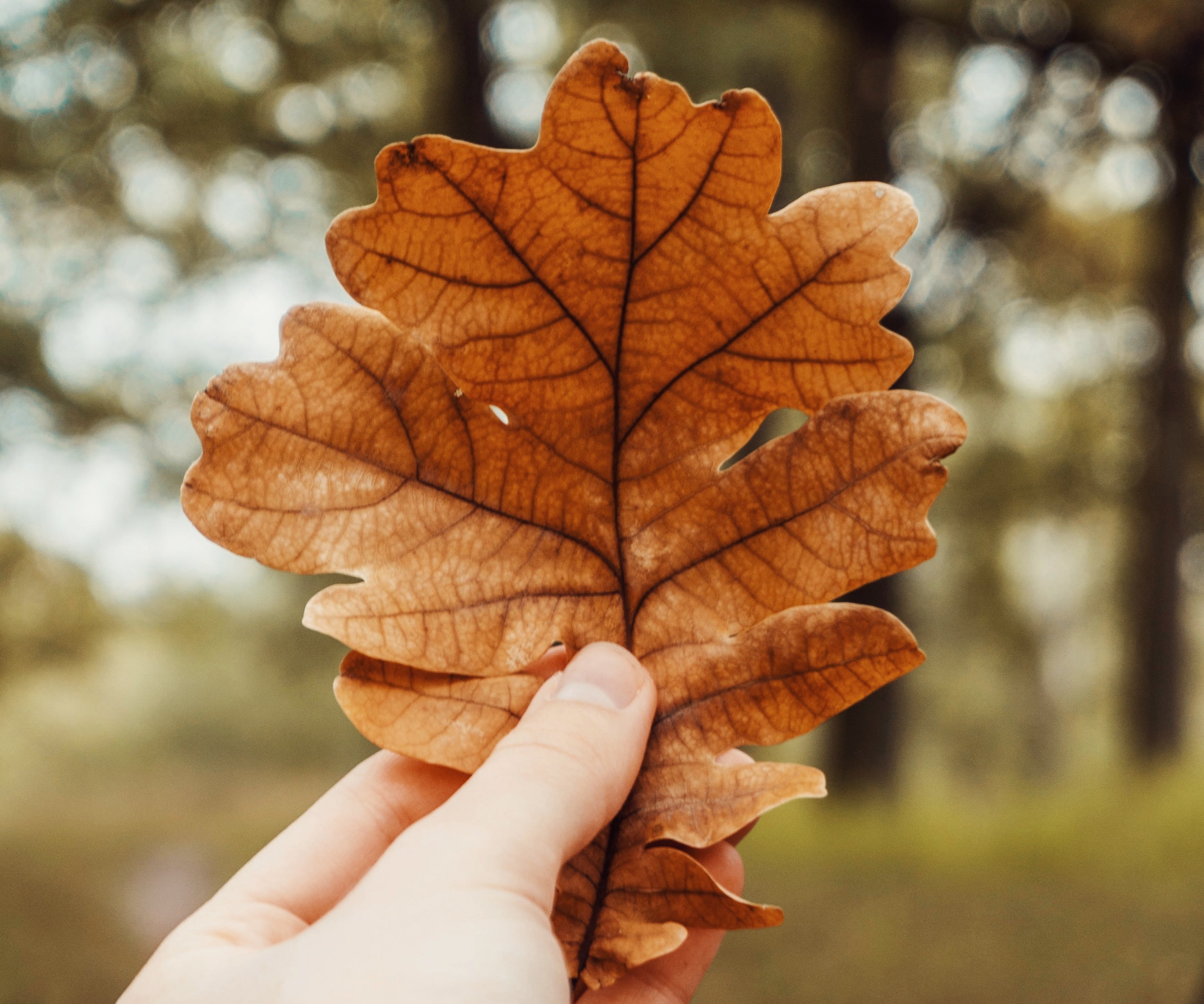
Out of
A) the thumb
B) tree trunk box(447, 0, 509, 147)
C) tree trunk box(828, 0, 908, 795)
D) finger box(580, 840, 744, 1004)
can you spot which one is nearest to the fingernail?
the thumb

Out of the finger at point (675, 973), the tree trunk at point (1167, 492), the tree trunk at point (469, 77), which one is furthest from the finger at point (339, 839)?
the tree trunk at point (1167, 492)

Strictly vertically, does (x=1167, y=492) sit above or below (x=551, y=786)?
above

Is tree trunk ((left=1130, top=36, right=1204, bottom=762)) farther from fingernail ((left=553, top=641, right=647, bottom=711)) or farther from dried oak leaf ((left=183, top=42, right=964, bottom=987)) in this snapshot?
fingernail ((left=553, top=641, right=647, bottom=711))

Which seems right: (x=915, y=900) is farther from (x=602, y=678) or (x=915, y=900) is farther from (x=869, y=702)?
(x=602, y=678)

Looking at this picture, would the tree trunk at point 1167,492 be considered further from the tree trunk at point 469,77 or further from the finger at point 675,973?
the finger at point 675,973

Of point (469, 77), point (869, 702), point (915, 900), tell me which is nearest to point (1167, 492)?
point (869, 702)

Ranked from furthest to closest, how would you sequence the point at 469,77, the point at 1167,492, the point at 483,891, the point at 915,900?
1. the point at 1167,492
2. the point at 469,77
3. the point at 915,900
4. the point at 483,891

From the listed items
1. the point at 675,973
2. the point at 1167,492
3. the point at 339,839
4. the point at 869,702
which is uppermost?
the point at 1167,492

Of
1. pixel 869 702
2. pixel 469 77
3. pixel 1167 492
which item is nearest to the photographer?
pixel 469 77
